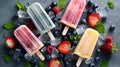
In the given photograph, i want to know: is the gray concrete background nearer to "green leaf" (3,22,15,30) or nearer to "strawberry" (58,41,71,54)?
"green leaf" (3,22,15,30)

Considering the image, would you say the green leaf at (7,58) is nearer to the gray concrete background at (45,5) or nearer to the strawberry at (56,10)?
the gray concrete background at (45,5)

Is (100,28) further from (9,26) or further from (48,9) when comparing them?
(9,26)

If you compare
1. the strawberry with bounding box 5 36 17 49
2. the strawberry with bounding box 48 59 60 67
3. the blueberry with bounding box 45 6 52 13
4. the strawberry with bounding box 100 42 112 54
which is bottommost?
the strawberry with bounding box 100 42 112 54

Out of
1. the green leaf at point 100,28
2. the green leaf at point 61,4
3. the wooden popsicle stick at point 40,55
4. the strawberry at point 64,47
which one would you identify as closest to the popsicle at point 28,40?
the wooden popsicle stick at point 40,55

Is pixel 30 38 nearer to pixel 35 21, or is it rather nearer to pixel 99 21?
pixel 35 21

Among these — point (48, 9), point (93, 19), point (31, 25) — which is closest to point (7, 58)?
point (31, 25)

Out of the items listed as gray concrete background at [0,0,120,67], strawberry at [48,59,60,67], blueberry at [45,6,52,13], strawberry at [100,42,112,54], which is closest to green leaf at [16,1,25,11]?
gray concrete background at [0,0,120,67]

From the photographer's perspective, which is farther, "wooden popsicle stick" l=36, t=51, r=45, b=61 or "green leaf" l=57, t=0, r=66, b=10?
"green leaf" l=57, t=0, r=66, b=10
